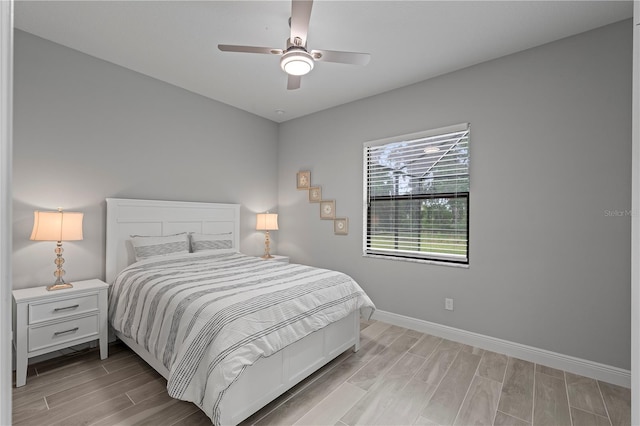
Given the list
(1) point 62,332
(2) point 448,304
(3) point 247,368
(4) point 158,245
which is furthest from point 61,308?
(2) point 448,304

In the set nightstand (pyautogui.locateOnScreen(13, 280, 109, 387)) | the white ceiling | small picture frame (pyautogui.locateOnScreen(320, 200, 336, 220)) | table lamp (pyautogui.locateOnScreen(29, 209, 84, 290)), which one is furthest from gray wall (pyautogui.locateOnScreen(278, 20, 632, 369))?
table lamp (pyautogui.locateOnScreen(29, 209, 84, 290))

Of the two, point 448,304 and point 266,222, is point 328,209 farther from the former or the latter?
point 448,304

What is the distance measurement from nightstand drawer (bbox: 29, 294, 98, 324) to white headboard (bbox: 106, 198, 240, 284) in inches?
17.2

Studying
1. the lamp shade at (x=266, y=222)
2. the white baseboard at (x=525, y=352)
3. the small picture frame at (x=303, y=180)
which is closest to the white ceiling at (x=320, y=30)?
the small picture frame at (x=303, y=180)

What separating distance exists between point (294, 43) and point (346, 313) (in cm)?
207

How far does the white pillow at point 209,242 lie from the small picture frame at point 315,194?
1.27 metres

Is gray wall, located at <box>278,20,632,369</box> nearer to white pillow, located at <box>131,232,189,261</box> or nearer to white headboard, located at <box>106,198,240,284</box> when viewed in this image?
white headboard, located at <box>106,198,240,284</box>

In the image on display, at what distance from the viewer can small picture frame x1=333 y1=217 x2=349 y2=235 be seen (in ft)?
13.1

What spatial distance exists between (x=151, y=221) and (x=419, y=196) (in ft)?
9.63

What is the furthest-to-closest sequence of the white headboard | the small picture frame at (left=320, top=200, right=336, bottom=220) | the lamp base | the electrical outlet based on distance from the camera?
1. the small picture frame at (left=320, top=200, right=336, bottom=220)
2. the electrical outlet
3. the white headboard
4. the lamp base

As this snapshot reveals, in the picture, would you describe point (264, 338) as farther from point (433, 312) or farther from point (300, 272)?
point (433, 312)

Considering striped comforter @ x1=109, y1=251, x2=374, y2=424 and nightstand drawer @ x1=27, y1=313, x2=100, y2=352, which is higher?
striped comforter @ x1=109, y1=251, x2=374, y2=424

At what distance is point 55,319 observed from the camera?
2379mm

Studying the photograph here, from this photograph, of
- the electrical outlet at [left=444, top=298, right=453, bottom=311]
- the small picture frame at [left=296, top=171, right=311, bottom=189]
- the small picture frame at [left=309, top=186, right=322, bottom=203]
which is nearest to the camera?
the electrical outlet at [left=444, top=298, right=453, bottom=311]
